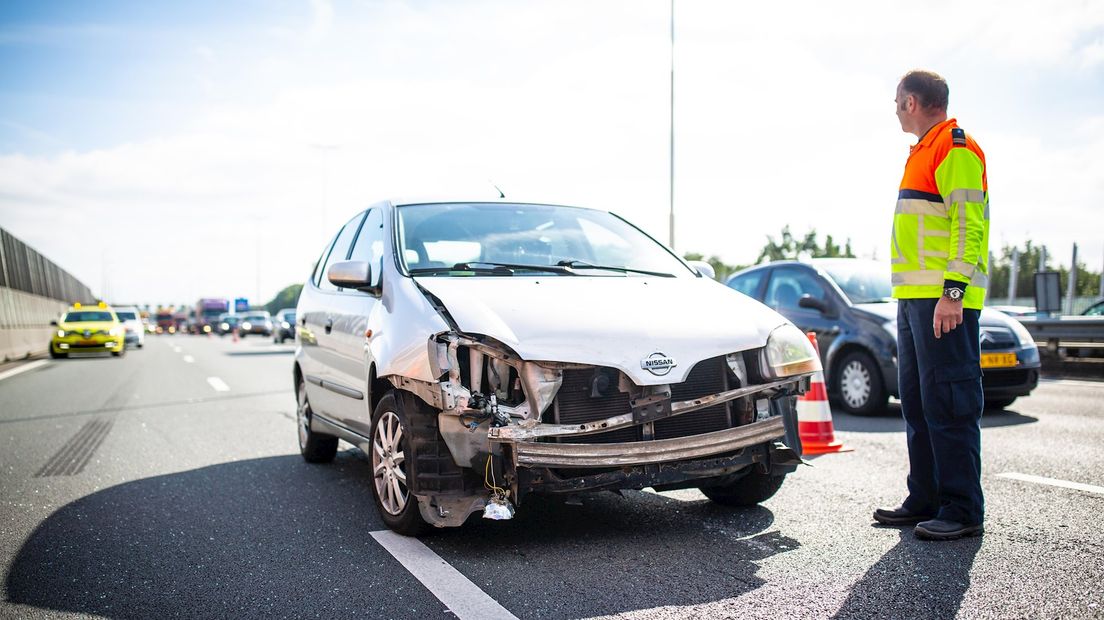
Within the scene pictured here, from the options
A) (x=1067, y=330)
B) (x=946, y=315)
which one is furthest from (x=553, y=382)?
(x=1067, y=330)

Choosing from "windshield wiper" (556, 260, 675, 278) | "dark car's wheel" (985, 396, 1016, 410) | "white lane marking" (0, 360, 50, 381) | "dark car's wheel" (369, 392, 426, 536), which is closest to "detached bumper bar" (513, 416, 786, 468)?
"dark car's wheel" (369, 392, 426, 536)

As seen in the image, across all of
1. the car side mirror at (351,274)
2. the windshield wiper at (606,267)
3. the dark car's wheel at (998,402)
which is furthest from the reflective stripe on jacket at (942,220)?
the dark car's wheel at (998,402)

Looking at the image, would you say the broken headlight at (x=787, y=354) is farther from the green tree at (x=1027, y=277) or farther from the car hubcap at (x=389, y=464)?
the green tree at (x=1027, y=277)

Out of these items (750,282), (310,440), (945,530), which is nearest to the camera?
(945,530)

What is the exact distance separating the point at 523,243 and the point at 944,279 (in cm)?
218

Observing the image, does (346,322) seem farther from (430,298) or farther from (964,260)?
(964,260)

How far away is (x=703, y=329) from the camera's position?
404 cm

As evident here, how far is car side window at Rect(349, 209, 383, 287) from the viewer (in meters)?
5.04

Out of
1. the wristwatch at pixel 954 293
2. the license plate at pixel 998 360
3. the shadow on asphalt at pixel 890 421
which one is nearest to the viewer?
the wristwatch at pixel 954 293

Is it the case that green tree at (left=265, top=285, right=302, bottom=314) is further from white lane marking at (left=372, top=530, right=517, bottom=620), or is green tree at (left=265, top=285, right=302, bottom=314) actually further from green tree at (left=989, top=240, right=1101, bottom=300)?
white lane marking at (left=372, top=530, right=517, bottom=620)

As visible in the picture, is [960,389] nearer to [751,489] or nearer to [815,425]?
[751,489]

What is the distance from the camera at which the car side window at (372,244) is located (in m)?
5.04

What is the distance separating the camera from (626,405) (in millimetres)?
3838

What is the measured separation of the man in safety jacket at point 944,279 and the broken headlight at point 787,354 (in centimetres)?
47
